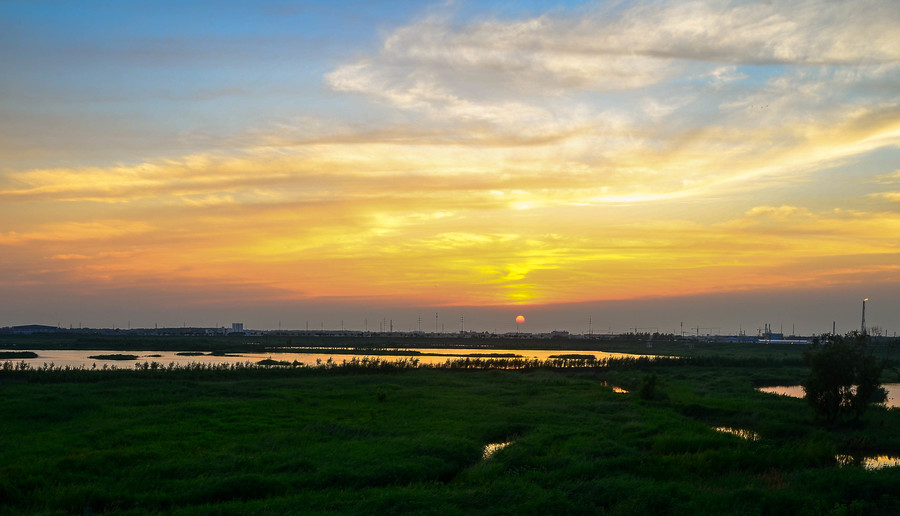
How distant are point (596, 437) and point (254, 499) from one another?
14.9 metres

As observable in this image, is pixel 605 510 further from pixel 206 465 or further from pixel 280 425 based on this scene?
pixel 280 425

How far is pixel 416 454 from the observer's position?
78.6 ft

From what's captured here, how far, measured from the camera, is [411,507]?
57.7ft

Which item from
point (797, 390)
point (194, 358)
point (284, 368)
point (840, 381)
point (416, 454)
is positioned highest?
point (840, 381)

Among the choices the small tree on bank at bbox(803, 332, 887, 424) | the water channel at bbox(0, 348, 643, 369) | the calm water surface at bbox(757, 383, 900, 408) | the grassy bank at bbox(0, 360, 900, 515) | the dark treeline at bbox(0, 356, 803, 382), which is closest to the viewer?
the grassy bank at bbox(0, 360, 900, 515)

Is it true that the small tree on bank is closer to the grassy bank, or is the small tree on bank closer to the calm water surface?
the grassy bank

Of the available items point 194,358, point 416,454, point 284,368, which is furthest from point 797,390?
point 194,358

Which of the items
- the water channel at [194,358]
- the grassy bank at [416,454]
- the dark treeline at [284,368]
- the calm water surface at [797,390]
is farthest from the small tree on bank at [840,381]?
the water channel at [194,358]

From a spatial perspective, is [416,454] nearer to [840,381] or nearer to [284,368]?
[840,381]

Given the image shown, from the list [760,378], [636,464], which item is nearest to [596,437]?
[636,464]

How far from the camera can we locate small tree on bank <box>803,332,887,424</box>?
108ft

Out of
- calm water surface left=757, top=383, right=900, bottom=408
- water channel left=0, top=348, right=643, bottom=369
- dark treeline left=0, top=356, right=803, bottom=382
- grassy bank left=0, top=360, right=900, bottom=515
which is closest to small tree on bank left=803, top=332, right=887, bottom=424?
grassy bank left=0, top=360, right=900, bottom=515

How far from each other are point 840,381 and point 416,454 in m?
23.4

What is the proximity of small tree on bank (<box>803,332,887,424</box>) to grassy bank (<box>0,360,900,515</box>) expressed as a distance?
125cm
